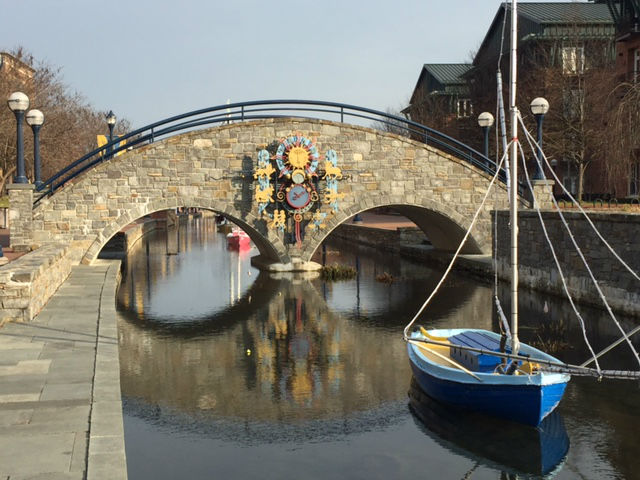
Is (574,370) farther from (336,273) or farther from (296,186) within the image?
(336,273)

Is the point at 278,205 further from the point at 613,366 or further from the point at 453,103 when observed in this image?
the point at 453,103

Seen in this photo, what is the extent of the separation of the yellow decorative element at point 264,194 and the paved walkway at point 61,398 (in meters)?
12.0

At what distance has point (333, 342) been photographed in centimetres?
1683

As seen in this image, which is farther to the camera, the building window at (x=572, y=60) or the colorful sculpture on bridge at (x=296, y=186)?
the building window at (x=572, y=60)

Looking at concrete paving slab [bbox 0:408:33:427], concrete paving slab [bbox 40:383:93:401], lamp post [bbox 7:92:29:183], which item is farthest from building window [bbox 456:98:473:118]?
concrete paving slab [bbox 0:408:33:427]

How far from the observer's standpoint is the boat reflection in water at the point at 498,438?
958cm

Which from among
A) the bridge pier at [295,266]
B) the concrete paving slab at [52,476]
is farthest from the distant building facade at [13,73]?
the concrete paving slab at [52,476]

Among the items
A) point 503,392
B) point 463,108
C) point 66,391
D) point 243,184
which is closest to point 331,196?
point 243,184

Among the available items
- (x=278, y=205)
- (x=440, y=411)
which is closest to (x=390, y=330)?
(x=440, y=411)

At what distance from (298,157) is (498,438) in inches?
701

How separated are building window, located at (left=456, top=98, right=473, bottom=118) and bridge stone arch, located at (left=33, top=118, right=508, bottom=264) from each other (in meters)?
32.5

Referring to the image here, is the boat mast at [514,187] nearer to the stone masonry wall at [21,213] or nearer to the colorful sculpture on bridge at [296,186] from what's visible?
the colorful sculpture on bridge at [296,186]

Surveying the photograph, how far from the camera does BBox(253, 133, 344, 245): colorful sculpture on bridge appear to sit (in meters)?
27.0

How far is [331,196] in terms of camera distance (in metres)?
27.7
